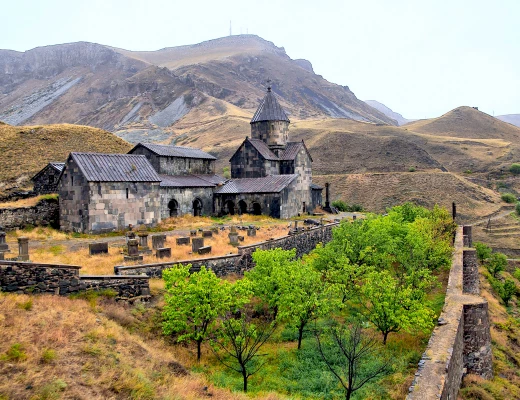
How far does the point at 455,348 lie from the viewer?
11.0 metres

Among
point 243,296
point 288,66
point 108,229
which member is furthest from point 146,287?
point 288,66

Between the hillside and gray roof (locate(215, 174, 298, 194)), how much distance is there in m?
17.9

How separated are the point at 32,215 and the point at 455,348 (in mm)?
23975

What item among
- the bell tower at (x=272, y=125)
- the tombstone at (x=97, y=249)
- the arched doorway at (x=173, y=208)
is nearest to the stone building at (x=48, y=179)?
the arched doorway at (x=173, y=208)

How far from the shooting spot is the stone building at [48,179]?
30.8 m

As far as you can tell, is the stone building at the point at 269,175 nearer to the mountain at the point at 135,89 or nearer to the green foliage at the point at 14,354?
the green foliage at the point at 14,354

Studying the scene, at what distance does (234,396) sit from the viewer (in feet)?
32.0

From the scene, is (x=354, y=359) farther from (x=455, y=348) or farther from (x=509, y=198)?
(x=509, y=198)

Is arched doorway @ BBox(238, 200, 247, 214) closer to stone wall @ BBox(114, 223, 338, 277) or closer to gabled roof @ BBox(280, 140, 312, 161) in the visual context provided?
gabled roof @ BBox(280, 140, 312, 161)

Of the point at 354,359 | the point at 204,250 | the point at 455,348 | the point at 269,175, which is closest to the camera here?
the point at 455,348

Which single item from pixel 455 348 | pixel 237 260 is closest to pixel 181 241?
pixel 237 260

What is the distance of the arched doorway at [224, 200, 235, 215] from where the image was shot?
35.1m

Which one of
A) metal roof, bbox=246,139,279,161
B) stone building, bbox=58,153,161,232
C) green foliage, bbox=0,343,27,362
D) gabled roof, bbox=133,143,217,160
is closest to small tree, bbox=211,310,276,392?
green foliage, bbox=0,343,27,362

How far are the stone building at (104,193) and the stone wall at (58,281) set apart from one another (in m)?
11.7
